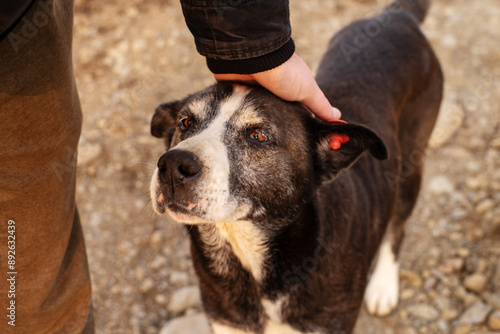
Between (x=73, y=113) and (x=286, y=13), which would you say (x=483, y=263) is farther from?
(x=73, y=113)

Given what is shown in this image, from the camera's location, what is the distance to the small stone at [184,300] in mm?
A: 3502

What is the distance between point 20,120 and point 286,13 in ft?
3.40

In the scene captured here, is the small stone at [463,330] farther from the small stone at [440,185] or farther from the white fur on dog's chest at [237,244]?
the white fur on dog's chest at [237,244]

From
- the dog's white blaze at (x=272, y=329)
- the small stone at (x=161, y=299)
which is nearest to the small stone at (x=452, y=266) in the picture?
the dog's white blaze at (x=272, y=329)

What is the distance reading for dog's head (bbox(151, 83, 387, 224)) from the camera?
6.61 ft

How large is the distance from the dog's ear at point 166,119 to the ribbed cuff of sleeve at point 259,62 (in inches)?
27.7

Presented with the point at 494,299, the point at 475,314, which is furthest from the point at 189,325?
the point at 494,299

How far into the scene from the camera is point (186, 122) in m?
2.40

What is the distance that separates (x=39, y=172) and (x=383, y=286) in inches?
97.7

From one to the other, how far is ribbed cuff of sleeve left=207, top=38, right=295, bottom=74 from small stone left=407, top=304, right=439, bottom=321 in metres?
2.26

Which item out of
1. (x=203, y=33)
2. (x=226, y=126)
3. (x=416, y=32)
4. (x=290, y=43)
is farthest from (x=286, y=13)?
(x=416, y=32)

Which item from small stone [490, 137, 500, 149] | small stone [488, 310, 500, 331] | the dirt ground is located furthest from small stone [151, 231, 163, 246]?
small stone [490, 137, 500, 149]

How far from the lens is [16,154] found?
5.98 feet

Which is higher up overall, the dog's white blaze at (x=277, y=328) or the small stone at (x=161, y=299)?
the dog's white blaze at (x=277, y=328)
